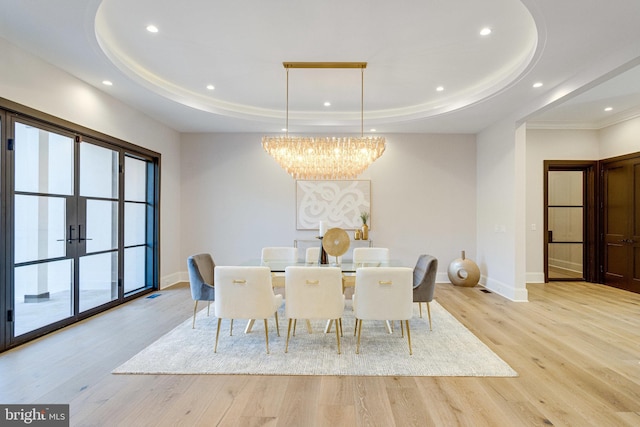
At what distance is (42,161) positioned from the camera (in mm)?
3230

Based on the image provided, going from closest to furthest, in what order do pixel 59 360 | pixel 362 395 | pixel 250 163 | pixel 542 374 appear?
pixel 362 395, pixel 542 374, pixel 59 360, pixel 250 163

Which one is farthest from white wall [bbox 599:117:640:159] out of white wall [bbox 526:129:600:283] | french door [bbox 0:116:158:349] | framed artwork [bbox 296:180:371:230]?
french door [bbox 0:116:158:349]

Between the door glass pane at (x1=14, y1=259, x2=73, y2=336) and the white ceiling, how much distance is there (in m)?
2.19

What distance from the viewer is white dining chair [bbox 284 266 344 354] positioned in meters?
2.72

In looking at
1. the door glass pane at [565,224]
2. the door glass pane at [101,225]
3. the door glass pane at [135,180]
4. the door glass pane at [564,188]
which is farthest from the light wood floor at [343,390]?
the door glass pane at [564,188]

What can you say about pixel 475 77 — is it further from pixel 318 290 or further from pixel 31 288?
pixel 31 288

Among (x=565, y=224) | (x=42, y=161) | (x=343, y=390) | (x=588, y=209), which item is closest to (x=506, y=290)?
(x=588, y=209)

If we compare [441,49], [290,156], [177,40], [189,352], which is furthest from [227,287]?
[441,49]

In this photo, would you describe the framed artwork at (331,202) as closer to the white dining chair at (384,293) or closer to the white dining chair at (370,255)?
the white dining chair at (370,255)

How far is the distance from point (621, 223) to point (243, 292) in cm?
652

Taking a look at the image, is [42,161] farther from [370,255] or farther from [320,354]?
[370,255]

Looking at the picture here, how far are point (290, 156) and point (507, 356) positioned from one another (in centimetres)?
313

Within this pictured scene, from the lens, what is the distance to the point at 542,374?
8.05 feet

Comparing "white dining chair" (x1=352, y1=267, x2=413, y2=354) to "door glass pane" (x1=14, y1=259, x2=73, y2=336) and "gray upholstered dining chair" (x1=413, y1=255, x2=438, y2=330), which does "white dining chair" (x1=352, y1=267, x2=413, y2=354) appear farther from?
"door glass pane" (x1=14, y1=259, x2=73, y2=336)
